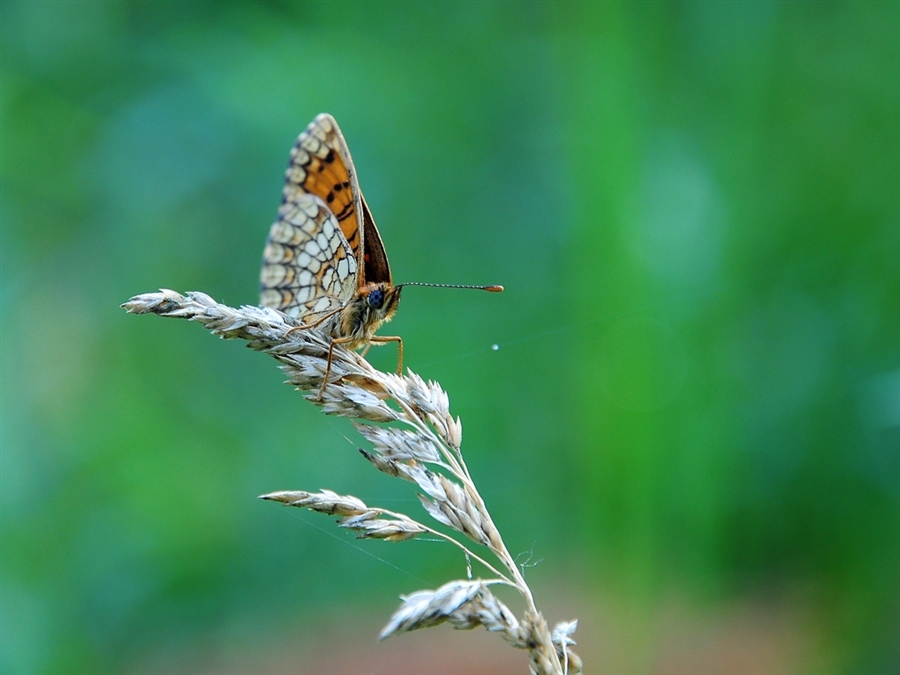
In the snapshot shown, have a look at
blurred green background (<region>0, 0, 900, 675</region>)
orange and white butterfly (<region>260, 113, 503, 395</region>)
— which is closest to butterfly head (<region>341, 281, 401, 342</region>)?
orange and white butterfly (<region>260, 113, 503, 395</region>)

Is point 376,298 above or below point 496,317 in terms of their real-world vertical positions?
above

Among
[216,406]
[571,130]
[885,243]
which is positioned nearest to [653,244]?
[571,130]

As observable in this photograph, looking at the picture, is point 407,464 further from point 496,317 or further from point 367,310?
point 496,317

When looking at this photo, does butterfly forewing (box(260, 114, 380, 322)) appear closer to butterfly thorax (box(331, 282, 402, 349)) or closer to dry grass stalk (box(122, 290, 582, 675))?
butterfly thorax (box(331, 282, 402, 349))

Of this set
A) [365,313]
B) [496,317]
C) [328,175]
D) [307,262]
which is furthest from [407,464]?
[496,317]

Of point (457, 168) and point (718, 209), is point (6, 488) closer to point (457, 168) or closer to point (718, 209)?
point (457, 168)

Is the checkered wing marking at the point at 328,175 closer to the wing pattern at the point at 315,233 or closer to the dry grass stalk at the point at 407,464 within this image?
the wing pattern at the point at 315,233
